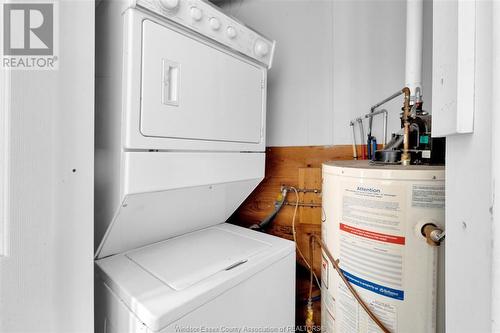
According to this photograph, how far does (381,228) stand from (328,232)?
0.27m

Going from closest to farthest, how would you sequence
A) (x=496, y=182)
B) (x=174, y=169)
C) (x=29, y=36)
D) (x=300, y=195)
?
(x=496, y=182), (x=29, y=36), (x=174, y=169), (x=300, y=195)

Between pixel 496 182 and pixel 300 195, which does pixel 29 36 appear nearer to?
pixel 496 182

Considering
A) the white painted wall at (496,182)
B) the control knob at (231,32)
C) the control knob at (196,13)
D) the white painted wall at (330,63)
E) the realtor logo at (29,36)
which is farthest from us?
the white painted wall at (330,63)

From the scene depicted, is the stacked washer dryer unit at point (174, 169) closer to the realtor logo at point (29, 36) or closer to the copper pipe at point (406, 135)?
the realtor logo at point (29, 36)

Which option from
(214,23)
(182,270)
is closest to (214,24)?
(214,23)

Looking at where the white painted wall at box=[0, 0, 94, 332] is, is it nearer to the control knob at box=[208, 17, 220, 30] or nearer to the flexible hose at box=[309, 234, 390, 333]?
the control knob at box=[208, 17, 220, 30]

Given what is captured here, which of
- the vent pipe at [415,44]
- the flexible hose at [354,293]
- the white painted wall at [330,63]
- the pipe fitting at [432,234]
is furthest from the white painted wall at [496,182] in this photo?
the white painted wall at [330,63]

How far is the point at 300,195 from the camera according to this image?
5.38 feet

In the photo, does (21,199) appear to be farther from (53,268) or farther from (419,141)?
(419,141)

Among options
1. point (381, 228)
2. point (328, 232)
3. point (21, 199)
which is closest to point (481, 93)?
point (381, 228)

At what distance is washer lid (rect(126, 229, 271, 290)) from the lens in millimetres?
925

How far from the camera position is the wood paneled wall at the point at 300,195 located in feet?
5.15

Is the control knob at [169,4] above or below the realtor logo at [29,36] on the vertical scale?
above

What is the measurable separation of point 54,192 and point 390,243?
3.41ft
